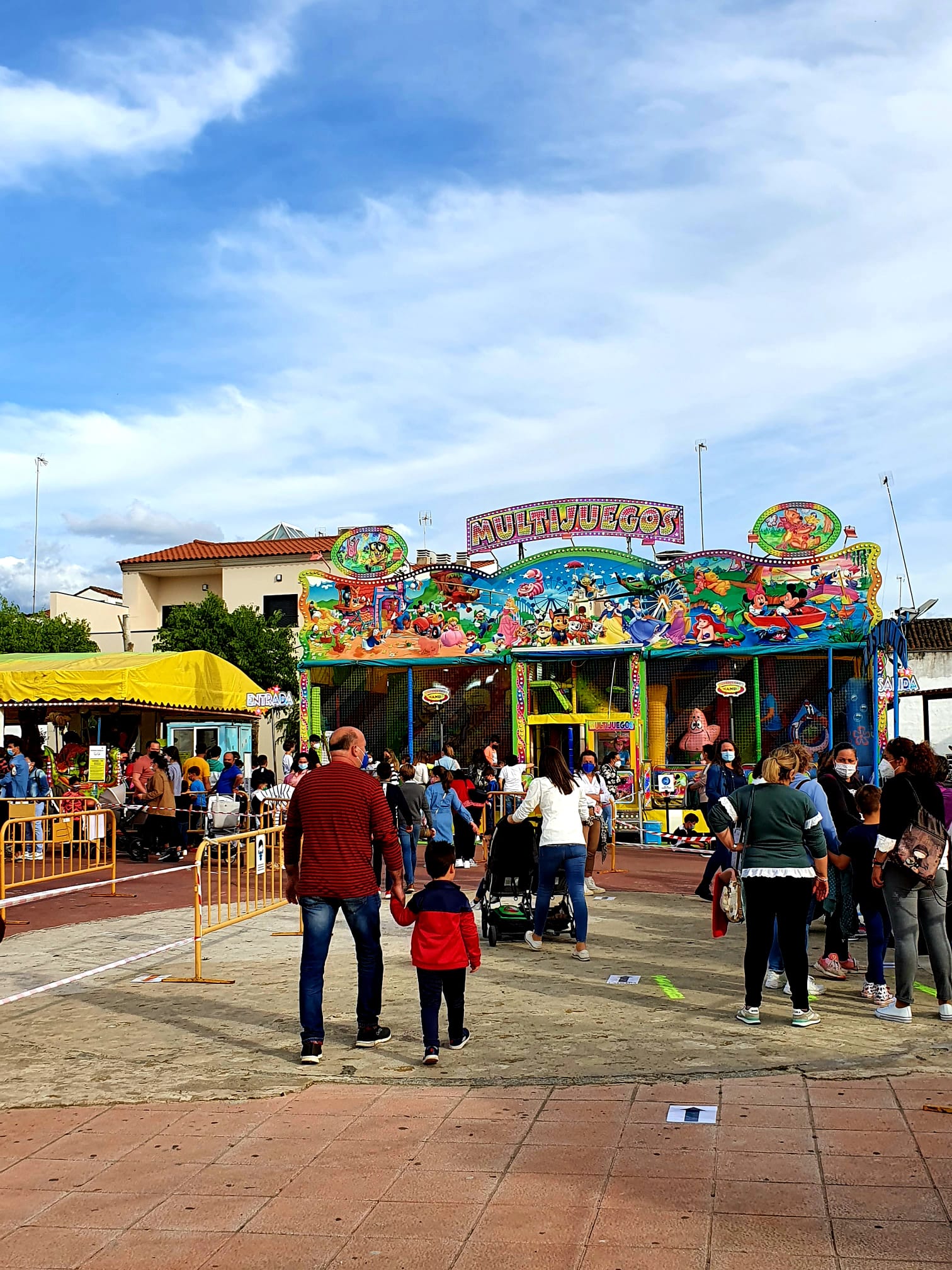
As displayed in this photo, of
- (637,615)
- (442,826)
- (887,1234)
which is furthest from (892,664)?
(887,1234)

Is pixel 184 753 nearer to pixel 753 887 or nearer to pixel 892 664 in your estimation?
pixel 892 664

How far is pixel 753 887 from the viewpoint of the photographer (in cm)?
725

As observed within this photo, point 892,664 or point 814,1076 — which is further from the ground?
point 892,664

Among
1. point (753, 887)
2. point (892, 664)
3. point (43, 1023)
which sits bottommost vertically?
point (43, 1023)

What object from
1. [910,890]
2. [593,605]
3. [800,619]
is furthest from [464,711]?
[910,890]

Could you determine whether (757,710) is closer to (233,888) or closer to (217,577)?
(233,888)

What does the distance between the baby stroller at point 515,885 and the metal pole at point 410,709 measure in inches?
568

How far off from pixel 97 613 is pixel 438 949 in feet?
168

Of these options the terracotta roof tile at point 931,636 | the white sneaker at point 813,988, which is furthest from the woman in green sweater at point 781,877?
the terracotta roof tile at point 931,636

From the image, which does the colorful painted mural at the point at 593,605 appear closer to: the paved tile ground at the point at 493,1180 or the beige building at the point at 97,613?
the paved tile ground at the point at 493,1180

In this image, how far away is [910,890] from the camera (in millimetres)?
7320

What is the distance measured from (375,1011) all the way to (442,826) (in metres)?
7.57

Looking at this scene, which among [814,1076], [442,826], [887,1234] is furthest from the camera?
[442,826]

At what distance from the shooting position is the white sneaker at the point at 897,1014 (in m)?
7.24
